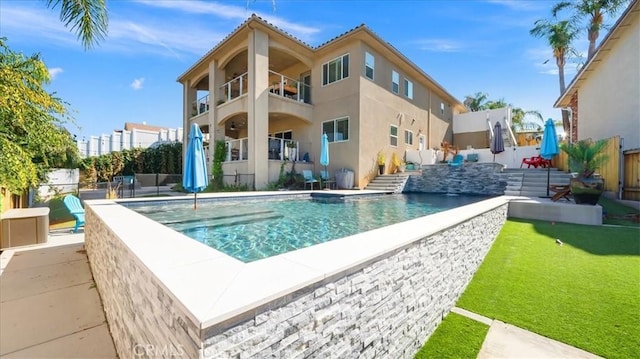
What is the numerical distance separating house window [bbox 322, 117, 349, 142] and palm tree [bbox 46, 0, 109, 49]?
11.6 metres

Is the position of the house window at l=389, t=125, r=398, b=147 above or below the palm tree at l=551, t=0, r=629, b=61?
below

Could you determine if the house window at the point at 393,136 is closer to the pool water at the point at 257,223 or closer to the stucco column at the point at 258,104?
the stucco column at the point at 258,104

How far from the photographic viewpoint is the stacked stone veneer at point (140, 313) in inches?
61.6

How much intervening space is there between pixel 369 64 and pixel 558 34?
16426 mm

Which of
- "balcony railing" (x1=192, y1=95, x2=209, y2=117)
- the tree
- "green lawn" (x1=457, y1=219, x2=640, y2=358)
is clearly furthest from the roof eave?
"balcony railing" (x1=192, y1=95, x2=209, y2=117)

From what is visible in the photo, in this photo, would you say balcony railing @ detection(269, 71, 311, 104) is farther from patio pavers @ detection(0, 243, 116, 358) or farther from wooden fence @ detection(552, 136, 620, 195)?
wooden fence @ detection(552, 136, 620, 195)

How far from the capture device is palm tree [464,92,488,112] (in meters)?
33.9

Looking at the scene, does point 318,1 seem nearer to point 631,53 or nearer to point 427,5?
point 427,5

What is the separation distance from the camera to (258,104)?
14656 millimetres

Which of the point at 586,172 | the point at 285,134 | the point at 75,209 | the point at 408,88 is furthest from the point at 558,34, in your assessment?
the point at 75,209

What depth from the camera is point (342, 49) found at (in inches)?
632

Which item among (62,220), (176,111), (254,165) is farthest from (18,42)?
(176,111)

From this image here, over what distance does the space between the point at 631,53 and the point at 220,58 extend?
65.1 ft

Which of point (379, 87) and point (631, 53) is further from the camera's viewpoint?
point (379, 87)
